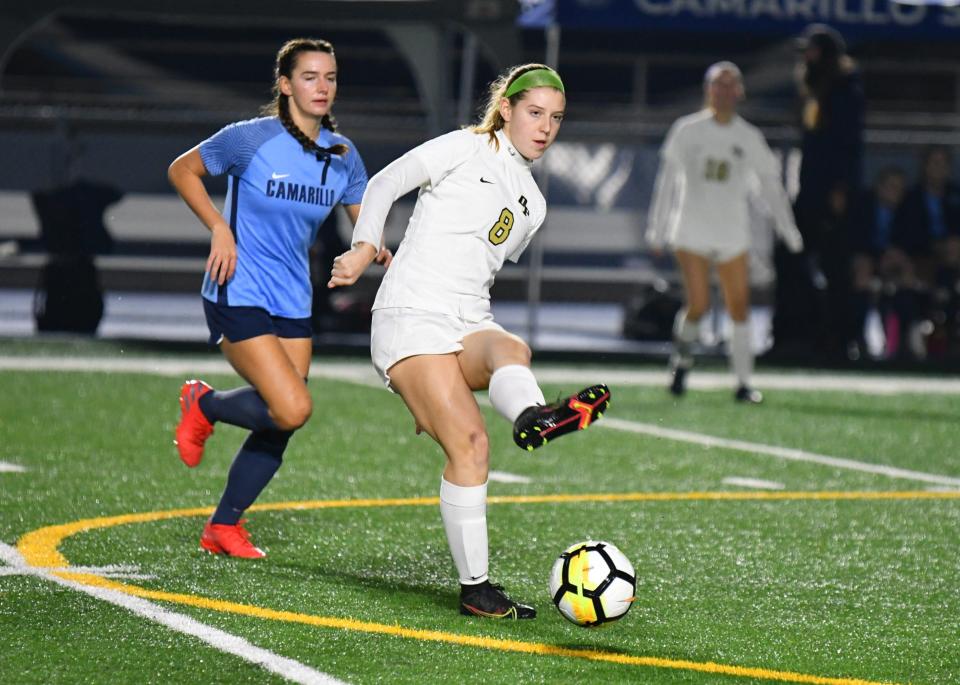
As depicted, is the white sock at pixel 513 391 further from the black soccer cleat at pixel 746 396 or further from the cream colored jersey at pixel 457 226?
the black soccer cleat at pixel 746 396

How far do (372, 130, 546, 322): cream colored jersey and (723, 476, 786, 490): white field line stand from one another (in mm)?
3492

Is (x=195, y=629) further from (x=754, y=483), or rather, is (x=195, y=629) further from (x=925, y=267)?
(x=925, y=267)

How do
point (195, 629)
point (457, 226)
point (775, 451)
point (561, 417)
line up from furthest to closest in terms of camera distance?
point (775, 451)
point (457, 226)
point (195, 629)
point (561, 417)

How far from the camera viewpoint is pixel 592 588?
556cm

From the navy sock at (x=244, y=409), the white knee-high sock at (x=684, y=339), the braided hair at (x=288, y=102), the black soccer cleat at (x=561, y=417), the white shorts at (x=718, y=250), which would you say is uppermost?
the braided hair at (x=288, y=102)

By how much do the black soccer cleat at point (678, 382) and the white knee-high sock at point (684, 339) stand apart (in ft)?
0.12

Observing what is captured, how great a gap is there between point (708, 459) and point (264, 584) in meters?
4.35

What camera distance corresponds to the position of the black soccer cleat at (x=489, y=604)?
19.0 ft

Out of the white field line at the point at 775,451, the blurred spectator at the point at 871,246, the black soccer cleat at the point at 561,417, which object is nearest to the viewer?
the black soccer cleat at the point at 561,417

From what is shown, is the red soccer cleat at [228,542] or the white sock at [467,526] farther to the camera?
the red soccer cleat at [228,542]

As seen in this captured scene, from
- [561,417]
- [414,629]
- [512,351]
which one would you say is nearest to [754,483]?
[512,351]

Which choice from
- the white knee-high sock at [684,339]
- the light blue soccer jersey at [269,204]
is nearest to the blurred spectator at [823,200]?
the white knee-high sock at [684,339]

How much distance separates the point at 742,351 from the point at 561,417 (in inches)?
308

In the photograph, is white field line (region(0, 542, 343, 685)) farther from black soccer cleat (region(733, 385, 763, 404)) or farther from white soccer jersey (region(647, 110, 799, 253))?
black soccer cleat (region(733, 385, 763, 404))
